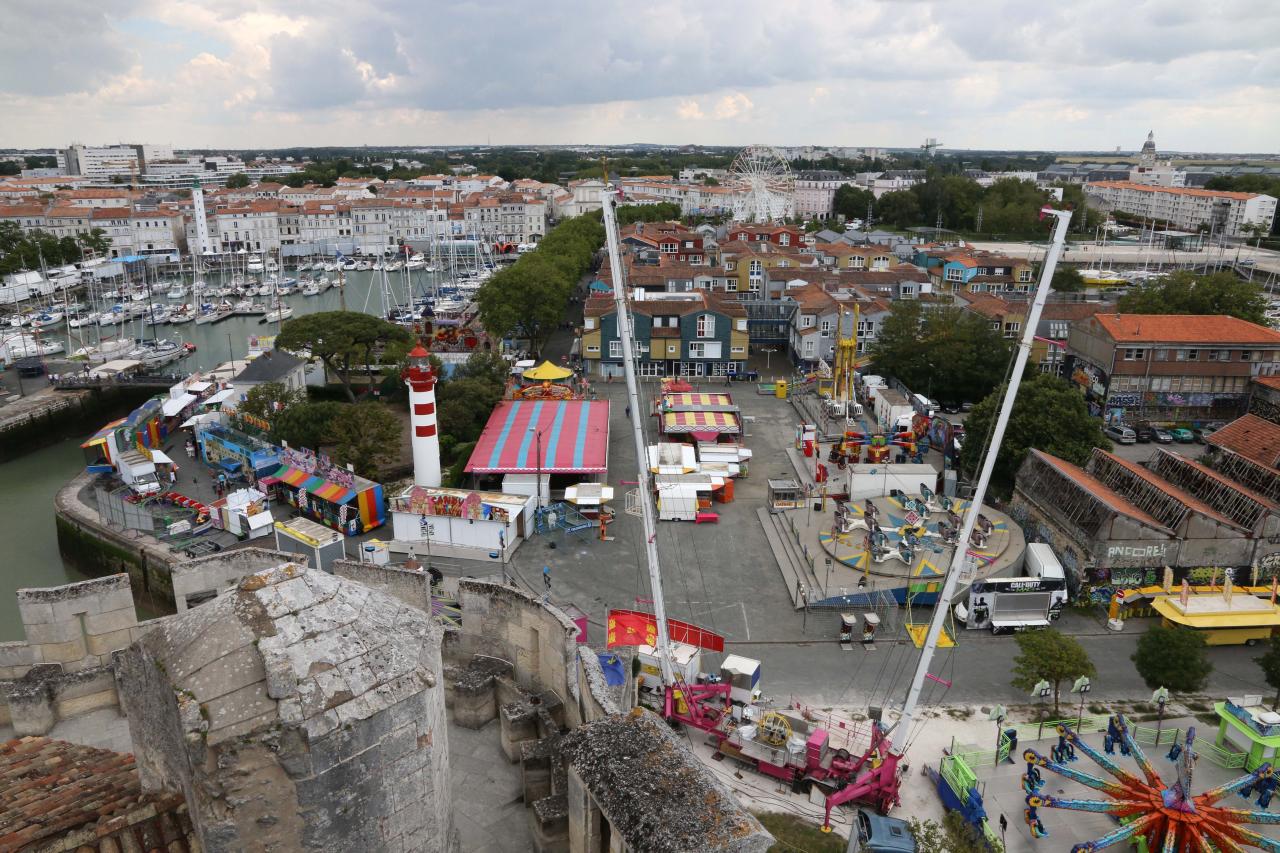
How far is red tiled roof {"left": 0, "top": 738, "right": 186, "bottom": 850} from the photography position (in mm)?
7039

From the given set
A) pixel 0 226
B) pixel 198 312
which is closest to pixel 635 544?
pixel 198 312

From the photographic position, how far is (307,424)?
2836cm

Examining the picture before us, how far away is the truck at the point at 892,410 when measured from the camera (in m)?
32.7

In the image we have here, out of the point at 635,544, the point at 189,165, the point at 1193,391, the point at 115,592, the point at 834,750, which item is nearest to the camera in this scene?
the point at 115,592

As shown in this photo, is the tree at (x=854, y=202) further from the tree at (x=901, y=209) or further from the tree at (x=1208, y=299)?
the tree at (x=1208, y=299)

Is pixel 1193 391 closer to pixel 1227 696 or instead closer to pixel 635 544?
pixel 1227 696

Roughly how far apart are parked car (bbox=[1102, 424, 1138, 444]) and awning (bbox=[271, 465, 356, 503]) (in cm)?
2792

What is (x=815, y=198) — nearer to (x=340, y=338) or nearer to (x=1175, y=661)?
(x=340, y=338)

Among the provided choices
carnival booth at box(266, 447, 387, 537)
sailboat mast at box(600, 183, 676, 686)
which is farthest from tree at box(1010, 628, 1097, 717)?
carnival booth at box(266, 447, 387, 537)

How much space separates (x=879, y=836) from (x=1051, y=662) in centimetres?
599

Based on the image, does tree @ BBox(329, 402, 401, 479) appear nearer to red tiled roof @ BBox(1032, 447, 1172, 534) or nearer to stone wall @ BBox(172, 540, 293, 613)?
stone wall @ BBox(172, 540, 293, 613)

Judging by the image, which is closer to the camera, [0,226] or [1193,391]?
[1193,391]

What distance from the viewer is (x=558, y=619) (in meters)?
11.2

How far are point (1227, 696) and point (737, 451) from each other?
15.7 m
